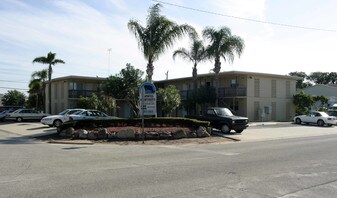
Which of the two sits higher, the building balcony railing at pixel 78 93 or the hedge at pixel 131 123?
the building balcony railing at pixel 78 93

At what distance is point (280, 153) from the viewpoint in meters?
13.7

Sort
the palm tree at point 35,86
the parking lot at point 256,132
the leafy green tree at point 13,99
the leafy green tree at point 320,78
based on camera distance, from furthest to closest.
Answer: the leafy green tree at point 320,78 → the leafy green tree at point 13,99 → the palm tree at point 35,86 → the parking lot at point 256,132

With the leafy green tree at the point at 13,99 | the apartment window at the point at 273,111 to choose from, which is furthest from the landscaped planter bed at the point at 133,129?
the leafy green tree at the point at 13,99

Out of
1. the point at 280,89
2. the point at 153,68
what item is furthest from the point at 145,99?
the point at 280,89

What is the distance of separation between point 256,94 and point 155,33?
731 inches

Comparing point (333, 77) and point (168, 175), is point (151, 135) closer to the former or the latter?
point (168, 175)

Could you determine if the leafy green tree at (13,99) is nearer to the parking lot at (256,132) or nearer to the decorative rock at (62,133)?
the parking lot at (256,132)

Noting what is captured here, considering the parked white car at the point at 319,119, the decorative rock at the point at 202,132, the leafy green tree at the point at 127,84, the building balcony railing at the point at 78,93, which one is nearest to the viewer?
the decorative rock at the point at 202,132

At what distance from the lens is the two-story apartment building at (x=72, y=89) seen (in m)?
43.4

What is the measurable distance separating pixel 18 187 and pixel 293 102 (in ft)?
132

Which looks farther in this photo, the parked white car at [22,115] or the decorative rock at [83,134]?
the parked white car at [22,115]

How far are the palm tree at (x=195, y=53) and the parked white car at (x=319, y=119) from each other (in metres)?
11.6

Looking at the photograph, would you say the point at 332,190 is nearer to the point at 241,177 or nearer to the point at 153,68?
the point at 241,177

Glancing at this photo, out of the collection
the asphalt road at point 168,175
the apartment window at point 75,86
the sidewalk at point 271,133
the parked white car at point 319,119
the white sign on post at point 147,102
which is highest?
the apartment window at point 75,86
